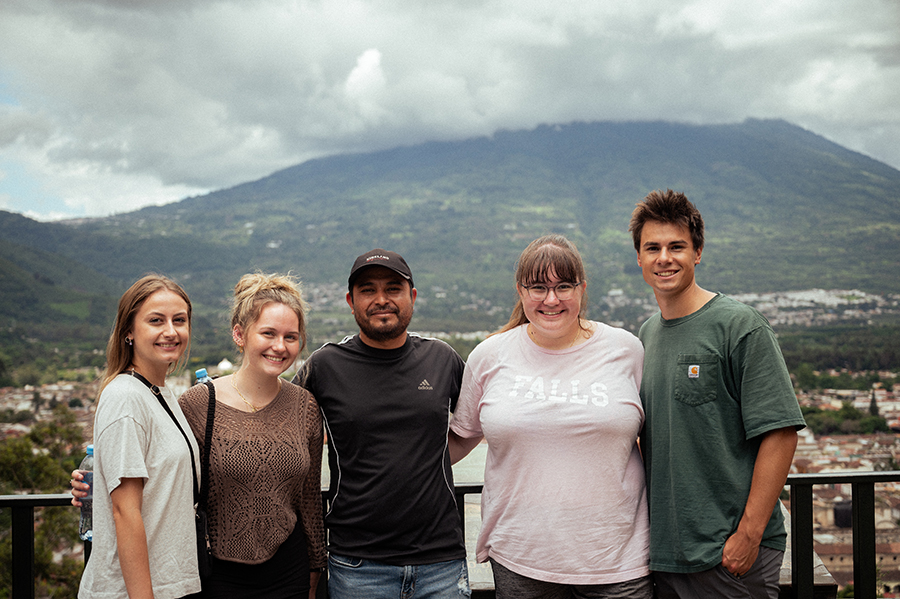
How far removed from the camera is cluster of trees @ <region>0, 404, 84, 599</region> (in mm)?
17802

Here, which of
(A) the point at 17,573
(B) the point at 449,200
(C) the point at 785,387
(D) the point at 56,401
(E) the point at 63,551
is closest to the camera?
(C) the point at 785,387

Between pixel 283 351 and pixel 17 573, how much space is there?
1665mm

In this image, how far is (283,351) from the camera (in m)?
2.06

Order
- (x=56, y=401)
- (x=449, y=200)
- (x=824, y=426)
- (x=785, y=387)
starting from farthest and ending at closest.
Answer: (x=449, y=200) < (x=56, y=401) < (x=824, y=426) < (x=785, y=387)

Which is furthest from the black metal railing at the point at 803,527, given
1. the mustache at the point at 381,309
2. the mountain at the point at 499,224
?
the mountain at the point at 499,224

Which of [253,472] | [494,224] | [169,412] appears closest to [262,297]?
[169,412]

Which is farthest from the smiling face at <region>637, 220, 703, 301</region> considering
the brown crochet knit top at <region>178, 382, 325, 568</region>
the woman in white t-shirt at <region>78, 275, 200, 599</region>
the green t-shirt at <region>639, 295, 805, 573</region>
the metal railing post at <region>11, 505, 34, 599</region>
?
the metal railing post at <region>11, 505, 34, 599</region>

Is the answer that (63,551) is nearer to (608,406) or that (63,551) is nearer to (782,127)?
(608,406)

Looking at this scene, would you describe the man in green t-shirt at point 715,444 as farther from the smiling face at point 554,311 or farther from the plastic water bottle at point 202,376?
the plastic water bottle at point 202,376

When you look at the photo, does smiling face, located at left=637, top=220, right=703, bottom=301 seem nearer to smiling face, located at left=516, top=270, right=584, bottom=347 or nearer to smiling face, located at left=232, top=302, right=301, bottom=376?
smiling face, located at left=516, top=270, right=584, bottom=347

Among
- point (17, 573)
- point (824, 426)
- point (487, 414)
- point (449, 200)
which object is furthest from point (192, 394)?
point (449, 200)

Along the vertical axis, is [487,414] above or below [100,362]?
above

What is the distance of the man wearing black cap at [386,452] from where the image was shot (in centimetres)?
206

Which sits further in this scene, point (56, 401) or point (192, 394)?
point (56, 401)
